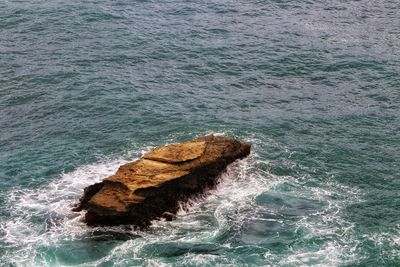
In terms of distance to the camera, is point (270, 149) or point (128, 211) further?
point (270, 149)

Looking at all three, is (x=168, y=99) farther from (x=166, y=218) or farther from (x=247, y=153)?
(x=166, y=218)

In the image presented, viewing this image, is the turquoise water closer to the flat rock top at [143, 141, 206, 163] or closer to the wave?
the wave

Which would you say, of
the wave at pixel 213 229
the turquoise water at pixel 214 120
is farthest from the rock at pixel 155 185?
the turquoise water at pixel 214 120

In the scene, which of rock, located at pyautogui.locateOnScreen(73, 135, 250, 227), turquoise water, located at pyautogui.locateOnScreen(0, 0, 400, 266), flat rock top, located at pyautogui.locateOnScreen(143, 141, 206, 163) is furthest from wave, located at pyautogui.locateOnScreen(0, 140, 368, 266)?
flat rock top, located at pyautogui.locateOnScreen(143, 141, 206, 163)

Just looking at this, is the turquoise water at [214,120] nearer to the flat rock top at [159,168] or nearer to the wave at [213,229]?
the wave at [213,229]

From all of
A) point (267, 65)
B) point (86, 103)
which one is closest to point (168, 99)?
point (86, 103)
